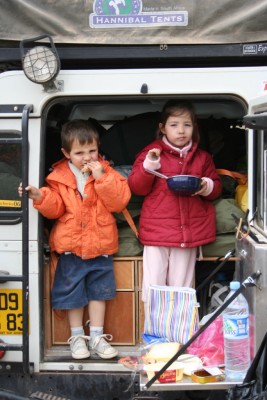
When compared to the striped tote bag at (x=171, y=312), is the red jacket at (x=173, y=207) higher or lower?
higher

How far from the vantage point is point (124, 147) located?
4391mm

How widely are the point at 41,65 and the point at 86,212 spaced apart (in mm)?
899

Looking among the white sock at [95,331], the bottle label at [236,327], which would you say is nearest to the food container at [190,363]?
the bottle label at [236,327]

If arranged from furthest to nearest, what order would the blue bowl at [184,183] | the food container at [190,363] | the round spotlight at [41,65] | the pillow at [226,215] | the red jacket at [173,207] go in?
1. the pillow at [226,215]
2. the red jacket at [173,207]
3. the blue bowl at [184,183]
4. the round spotlight at [41,65]
5. the food container at [190,363]

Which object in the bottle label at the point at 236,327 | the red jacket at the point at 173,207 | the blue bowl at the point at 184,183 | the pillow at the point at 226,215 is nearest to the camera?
the bottle label at the point at 236,327

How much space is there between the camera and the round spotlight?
11.1ft

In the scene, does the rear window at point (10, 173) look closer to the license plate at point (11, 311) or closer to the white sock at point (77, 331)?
the license plate at point (11, 311)

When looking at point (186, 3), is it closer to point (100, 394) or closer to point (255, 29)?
point (255, 29)

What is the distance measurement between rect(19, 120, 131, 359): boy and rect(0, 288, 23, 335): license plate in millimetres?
259

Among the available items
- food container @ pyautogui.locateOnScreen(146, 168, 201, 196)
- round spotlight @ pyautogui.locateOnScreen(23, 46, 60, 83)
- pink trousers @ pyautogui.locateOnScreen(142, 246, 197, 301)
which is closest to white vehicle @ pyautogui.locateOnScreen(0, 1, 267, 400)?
round spotlight @ pyautogui.locateOnScreen(23, 46, 60, 83)

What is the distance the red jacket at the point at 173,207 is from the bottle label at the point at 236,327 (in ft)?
2.47

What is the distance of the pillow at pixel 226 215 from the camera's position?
3.84m

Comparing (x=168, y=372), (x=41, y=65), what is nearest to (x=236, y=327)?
(x=168, y=372)

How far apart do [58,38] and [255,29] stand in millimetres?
1172
